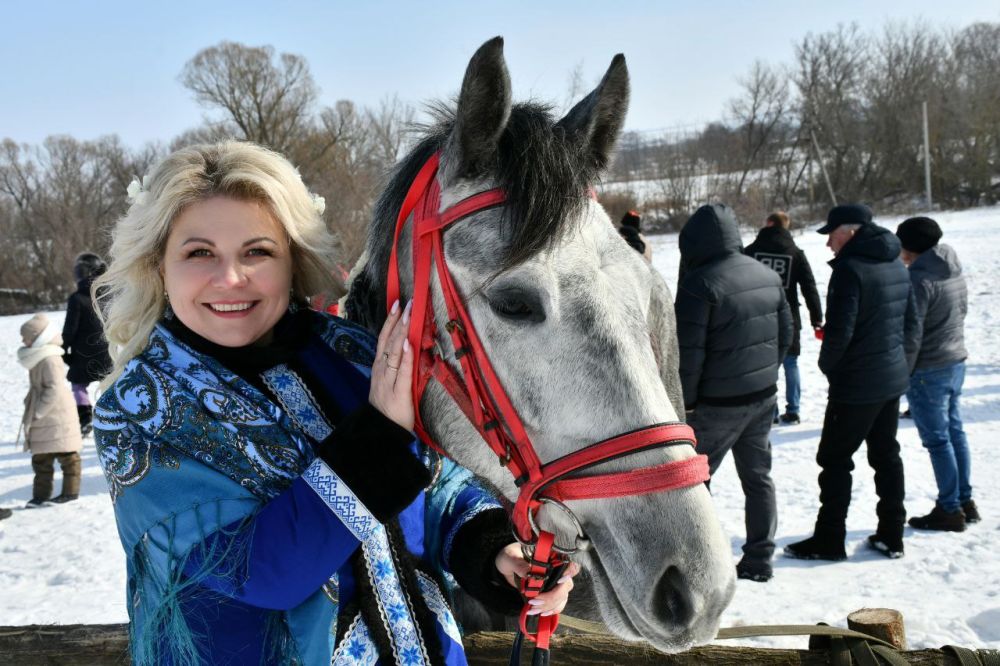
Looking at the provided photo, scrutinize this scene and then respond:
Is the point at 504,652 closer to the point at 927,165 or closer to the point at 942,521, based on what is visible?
the point at 942,521

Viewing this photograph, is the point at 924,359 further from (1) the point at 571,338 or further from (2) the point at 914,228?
(1) the point at 571,338

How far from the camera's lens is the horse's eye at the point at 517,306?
1271 mm

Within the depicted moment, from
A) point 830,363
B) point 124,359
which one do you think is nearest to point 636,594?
point 124,359

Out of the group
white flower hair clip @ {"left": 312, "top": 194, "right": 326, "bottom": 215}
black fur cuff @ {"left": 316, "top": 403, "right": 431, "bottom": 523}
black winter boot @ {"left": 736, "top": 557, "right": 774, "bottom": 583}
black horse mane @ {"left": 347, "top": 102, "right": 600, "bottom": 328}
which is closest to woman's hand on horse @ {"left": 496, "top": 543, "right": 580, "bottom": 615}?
black fur cuff @ {"left": 316, "top": 403, "right": 431, "bottom": 523}

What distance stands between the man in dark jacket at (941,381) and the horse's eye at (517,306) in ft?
15.2

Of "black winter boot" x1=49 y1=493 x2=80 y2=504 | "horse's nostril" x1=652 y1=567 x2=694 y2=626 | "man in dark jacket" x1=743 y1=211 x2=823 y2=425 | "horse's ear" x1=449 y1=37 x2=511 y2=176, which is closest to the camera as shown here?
"horse's nostril" x1=652 y1=567 x2=694 y2=626

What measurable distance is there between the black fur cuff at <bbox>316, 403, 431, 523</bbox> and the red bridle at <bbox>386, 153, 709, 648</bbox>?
4.1 inches

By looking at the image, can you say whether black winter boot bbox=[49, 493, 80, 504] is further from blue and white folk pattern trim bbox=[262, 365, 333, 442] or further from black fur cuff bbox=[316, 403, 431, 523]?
black fur cuff bbox=[316, 403, 431, 523]

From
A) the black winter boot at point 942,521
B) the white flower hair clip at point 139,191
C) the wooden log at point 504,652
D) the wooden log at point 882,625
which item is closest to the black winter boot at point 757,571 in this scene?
the black winter boot at point 942,521

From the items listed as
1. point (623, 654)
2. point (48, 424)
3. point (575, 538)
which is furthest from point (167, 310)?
point (48, 424)

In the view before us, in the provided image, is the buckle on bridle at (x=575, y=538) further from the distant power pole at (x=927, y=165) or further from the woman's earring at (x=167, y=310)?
the distant power pole at (x=927, y=165)

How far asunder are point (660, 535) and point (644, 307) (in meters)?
0.46

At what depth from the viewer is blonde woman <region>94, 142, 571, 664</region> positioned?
1.20 meters

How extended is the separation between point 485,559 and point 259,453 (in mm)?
586
